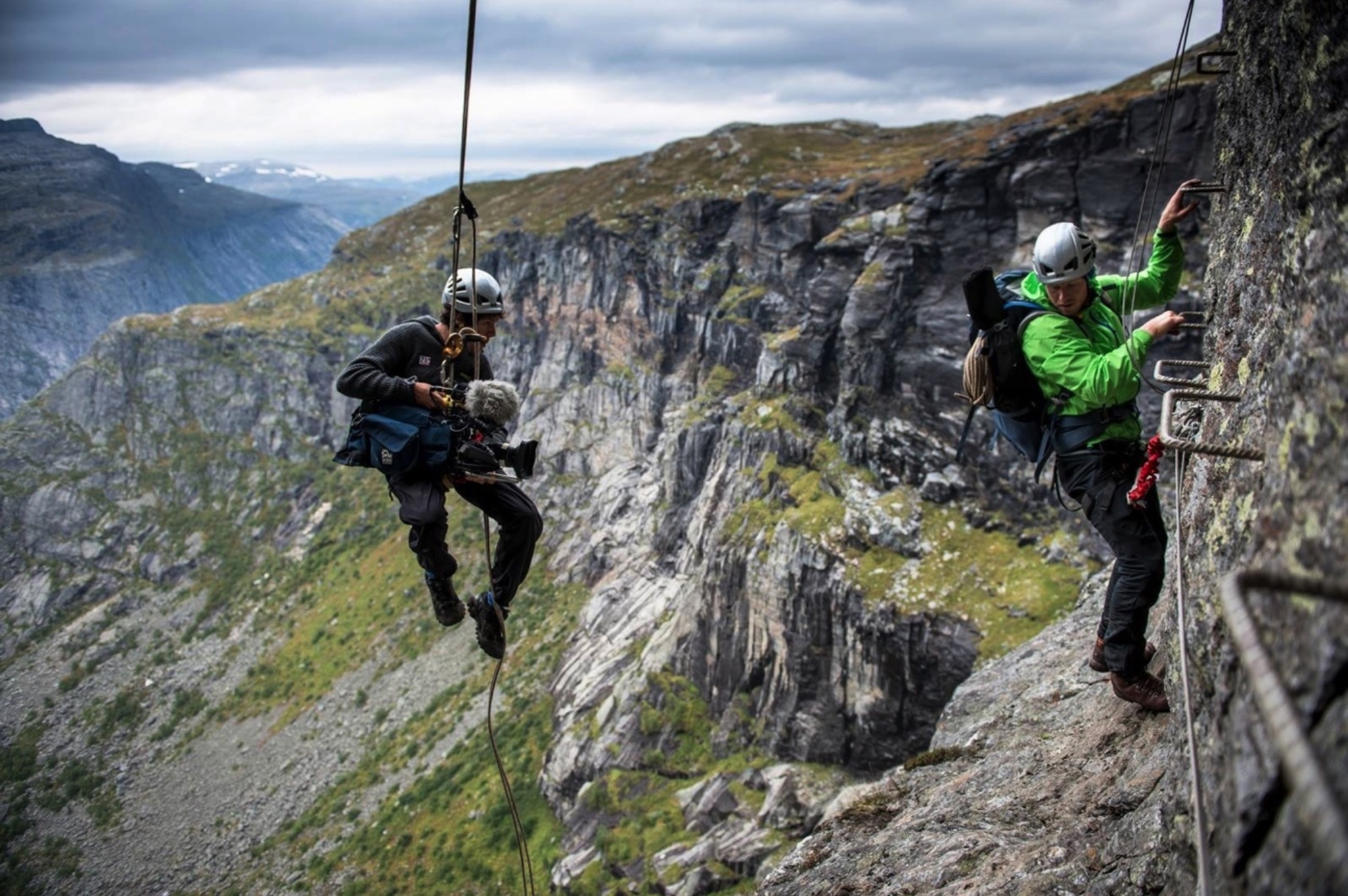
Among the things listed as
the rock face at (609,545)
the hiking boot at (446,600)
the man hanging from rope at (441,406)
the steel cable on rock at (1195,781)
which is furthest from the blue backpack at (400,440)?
the steel cable on rock at (1195,781)

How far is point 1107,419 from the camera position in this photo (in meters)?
7.93

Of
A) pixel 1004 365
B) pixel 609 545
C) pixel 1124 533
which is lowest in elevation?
pixel 609 545

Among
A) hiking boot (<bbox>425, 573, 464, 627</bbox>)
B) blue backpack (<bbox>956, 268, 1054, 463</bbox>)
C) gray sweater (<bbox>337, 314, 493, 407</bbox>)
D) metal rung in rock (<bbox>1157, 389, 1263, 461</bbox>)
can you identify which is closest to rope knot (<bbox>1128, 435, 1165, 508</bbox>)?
metal rung in rock (<bbox>1157, 389, 1263, 461</bbox>)

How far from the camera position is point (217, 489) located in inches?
5468

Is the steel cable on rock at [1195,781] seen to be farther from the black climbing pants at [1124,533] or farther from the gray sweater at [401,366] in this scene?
the gray sweater at [401,366]

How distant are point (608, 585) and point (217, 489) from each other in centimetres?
9379

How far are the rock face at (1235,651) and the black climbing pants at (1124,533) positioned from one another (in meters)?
0.37

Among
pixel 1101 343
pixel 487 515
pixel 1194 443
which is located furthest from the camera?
pixel 487 515

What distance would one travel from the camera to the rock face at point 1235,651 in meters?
3.59

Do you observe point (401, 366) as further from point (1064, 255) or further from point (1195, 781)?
point (1195, 781)

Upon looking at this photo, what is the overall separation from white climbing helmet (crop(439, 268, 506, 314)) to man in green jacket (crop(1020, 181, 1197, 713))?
6.43 m

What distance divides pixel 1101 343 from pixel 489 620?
27.1ft

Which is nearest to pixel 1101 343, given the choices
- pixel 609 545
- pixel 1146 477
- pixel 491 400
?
pixel 1146 477

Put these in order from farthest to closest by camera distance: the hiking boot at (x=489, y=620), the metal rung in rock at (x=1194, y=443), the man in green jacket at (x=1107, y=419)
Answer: the hiking boot at (x=489, y=620) < the man in green jacket at (x=1107, y=419) < the metal rung in rock at (x=1194, y=443)
